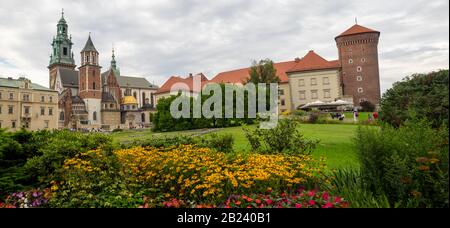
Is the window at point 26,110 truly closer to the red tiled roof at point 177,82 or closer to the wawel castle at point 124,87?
the wawel castle at point 124,87

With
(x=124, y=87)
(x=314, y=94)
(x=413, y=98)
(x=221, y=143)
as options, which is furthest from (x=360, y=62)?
(x=124, y=87)

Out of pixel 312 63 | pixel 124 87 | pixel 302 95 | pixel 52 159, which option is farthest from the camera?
pixel 124 87

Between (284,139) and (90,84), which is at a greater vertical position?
(90,84)

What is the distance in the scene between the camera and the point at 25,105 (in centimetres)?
1050

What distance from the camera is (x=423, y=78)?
7723mm

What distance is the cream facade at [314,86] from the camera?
1647 inches

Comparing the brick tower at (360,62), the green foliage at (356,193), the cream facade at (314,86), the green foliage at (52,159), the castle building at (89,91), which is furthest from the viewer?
the castle building at (89,91)

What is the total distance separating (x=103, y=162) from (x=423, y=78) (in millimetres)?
8415

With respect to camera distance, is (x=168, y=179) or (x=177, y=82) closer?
(x=168, y=179)

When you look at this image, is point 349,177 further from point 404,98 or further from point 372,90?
point 372,90

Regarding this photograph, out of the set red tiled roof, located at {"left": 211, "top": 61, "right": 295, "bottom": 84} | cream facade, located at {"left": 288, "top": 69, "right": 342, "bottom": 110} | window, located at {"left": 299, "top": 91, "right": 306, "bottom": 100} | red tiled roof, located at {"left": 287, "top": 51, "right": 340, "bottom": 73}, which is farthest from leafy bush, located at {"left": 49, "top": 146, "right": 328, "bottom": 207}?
red tiled roof, located at {"left": 211, "top": 61, "right": 295, "bottom": 84}

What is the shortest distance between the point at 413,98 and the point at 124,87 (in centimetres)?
7589

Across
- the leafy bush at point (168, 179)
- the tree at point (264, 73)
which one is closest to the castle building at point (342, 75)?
the tree at point (264, 73)

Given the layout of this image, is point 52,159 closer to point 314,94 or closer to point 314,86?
point 314,86
